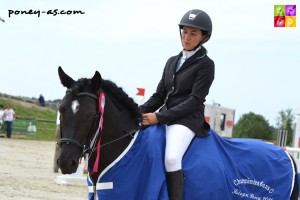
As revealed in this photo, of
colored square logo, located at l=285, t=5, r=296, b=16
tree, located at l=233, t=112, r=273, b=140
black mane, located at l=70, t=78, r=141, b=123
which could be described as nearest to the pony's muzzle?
black mane, located at l=70, t=78, r=141, b=123

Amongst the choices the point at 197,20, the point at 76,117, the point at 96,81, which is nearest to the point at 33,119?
the point at 197,20

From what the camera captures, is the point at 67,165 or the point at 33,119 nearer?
the point at 67,165

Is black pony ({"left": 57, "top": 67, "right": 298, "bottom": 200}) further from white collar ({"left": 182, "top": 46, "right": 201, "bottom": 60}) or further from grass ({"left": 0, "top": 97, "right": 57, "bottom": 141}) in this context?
grass ({"left": 0, "top": 97, "right": 57, "bottom": 141})

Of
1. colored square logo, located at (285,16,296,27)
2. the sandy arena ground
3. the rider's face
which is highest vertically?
colored square logo, located at (285,16,296,27)

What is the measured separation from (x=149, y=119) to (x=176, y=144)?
33 centimetres

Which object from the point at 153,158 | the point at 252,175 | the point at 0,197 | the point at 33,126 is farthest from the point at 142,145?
the point at 33,126

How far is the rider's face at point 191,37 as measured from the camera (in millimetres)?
5012

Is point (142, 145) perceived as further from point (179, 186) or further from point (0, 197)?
point (0, 197)

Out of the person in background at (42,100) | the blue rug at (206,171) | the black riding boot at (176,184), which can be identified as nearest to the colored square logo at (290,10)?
the blue rug at (206,171)

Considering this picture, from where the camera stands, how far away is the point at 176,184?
4.57 metres

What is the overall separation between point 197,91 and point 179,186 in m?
0.82

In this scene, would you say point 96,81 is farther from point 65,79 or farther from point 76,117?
point 76,117

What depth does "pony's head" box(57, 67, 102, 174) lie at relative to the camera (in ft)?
13.3

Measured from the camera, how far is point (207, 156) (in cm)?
480
